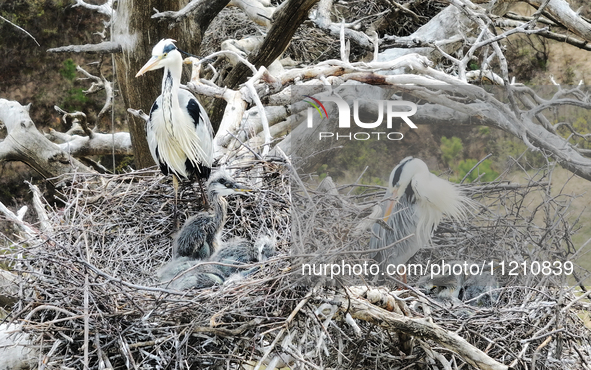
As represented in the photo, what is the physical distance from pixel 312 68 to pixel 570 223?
162 centimetres

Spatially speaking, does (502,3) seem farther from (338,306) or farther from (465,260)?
(338,306)

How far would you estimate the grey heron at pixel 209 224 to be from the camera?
2457 millimetres

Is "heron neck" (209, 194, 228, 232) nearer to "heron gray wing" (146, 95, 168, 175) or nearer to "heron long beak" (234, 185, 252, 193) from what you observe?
"heron long beak" (234, 185, 252, 193)

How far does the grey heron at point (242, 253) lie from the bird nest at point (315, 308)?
2.3 inches

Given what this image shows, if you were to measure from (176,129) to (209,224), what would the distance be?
0.44 metres

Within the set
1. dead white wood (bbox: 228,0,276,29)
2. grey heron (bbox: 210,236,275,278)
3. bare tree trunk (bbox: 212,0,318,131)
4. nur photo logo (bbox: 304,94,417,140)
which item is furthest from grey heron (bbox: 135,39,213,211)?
dead white wood (bbox: 228,0,276,29)

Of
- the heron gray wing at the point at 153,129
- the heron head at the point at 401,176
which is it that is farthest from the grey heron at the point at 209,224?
the heron head at the point at 401,176

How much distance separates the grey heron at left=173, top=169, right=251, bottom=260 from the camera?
2.46 metres

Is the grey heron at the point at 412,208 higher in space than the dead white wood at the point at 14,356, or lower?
higher

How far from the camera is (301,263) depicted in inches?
74.2

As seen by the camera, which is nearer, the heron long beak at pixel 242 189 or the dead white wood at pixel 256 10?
the heron long beak at pixel 242 189

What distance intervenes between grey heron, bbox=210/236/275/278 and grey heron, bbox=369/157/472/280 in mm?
423

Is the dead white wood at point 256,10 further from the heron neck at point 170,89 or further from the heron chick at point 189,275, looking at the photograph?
the heron chick at point 189,275

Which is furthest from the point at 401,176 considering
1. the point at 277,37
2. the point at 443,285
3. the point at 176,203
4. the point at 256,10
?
the point at 256,10
